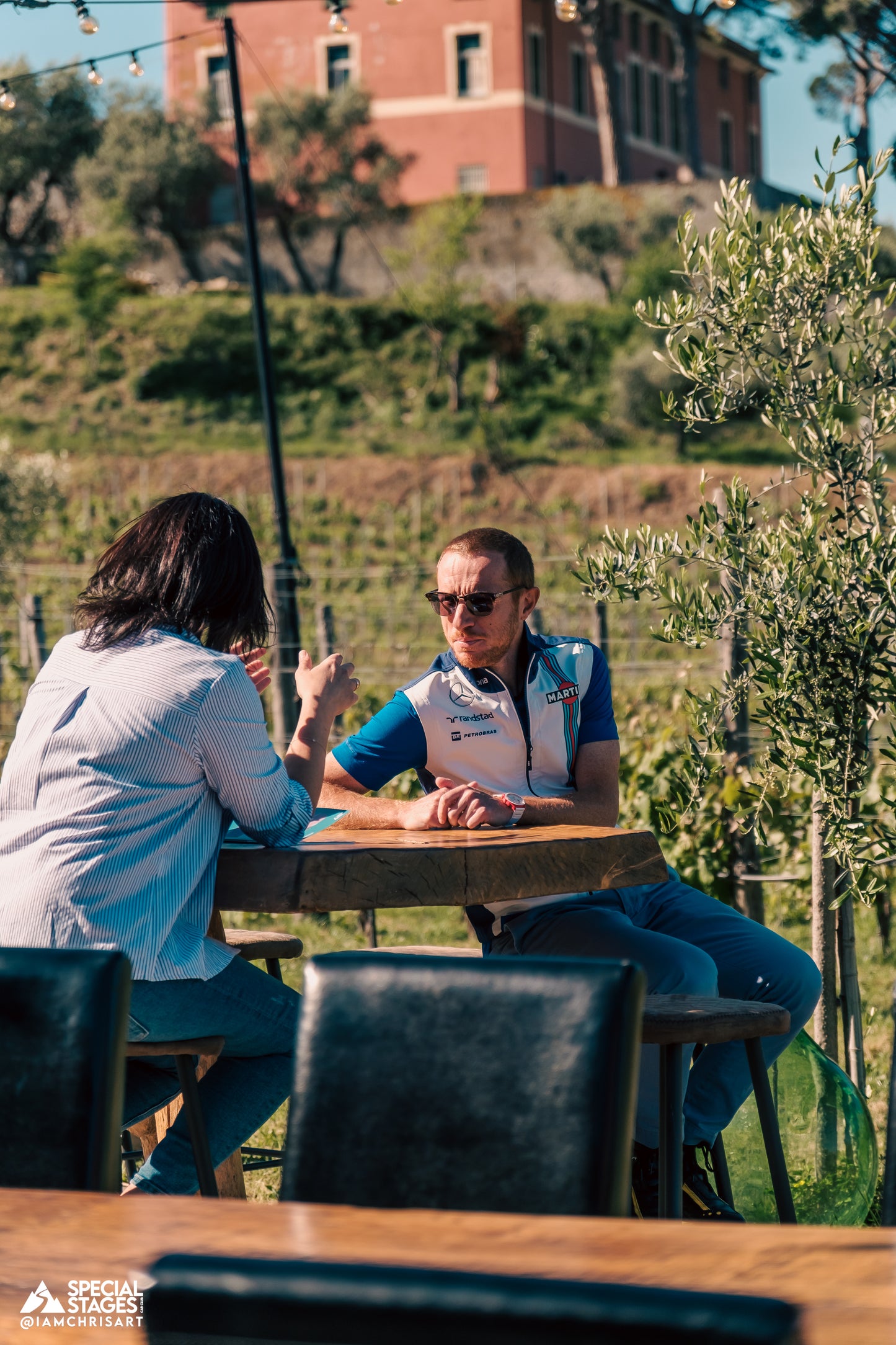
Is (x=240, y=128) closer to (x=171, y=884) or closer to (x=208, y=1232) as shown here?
(x=171, y=884)

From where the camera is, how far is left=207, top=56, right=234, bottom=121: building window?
42094 millimetres

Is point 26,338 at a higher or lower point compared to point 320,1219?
higher

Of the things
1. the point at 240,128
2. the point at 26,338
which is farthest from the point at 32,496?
the point at 240,128

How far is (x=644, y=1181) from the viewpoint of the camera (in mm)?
2672

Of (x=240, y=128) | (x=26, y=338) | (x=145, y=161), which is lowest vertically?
(x=240, y=128)

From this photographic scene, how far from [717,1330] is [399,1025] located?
0.69 meters

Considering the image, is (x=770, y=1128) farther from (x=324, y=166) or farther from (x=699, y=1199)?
(x=324, y=166)

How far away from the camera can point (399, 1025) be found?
1618mm

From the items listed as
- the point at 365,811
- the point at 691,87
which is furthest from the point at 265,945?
the point at 691,87

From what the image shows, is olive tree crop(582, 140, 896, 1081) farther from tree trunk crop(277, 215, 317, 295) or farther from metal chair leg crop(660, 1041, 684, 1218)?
tree trunk crop(277, 215, 317, 295)

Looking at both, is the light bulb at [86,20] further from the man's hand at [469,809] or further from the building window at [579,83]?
the building window at [579,83]

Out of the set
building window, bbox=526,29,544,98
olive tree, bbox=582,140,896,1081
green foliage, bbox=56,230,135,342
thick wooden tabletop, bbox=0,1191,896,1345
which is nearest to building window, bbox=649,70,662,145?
building window, bbox=526,29,544,98

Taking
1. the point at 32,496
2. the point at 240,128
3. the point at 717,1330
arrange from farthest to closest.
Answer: the point at 32,496 → the point at 240,128 → the point at 717,1330

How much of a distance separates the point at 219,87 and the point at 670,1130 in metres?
45.1
